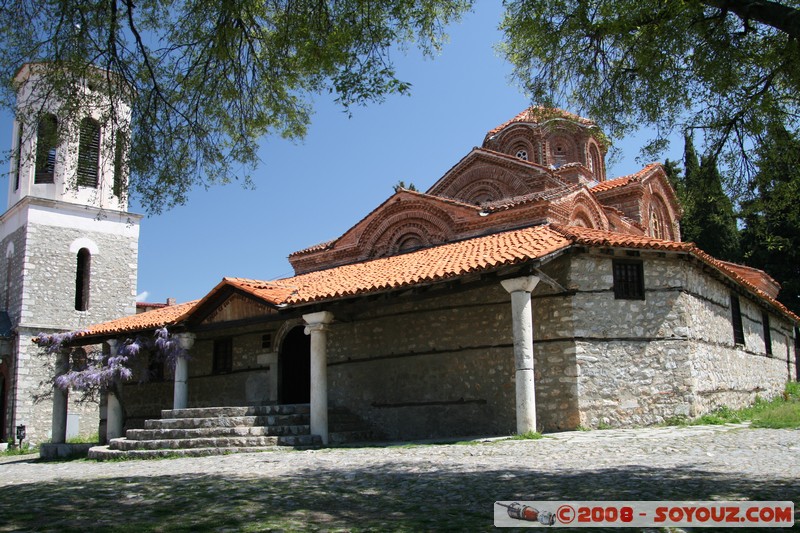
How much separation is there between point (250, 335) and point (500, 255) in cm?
711

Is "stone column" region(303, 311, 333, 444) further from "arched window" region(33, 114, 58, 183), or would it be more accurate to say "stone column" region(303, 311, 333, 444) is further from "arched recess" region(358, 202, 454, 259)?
"arched window" region(33, 114, 58, 183)

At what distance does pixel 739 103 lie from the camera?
7.49m

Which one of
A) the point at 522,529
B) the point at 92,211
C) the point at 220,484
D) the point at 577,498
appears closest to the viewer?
the point at 522,529

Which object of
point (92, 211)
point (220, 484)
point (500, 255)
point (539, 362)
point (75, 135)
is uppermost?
point (92, 211)

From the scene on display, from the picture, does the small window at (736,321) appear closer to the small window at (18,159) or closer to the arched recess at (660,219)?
the arched recess at (660,219)

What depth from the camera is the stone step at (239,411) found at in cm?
1192

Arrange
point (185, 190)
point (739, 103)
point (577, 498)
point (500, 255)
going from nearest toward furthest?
1. point (577, 498)
2. point (739, 103)
3. point (185, 190)
4. point (500, 255)

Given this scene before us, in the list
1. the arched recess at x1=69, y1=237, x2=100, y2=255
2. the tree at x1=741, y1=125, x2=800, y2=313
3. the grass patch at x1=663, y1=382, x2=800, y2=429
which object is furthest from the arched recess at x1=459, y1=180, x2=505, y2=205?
the arched recess at x1=69, y1=237, x2=100, y2=255

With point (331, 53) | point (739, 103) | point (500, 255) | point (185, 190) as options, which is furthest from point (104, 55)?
point (739, 103)

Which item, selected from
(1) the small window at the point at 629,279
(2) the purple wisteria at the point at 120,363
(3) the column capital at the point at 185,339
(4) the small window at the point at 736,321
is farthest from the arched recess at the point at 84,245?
(4) the small window at the point at 736,321

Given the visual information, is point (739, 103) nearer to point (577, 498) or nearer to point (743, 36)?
point (743, 36)

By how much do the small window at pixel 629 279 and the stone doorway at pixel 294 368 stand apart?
700 centimetres

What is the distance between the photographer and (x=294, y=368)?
1500 cm

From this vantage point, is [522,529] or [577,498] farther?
[577,498]
